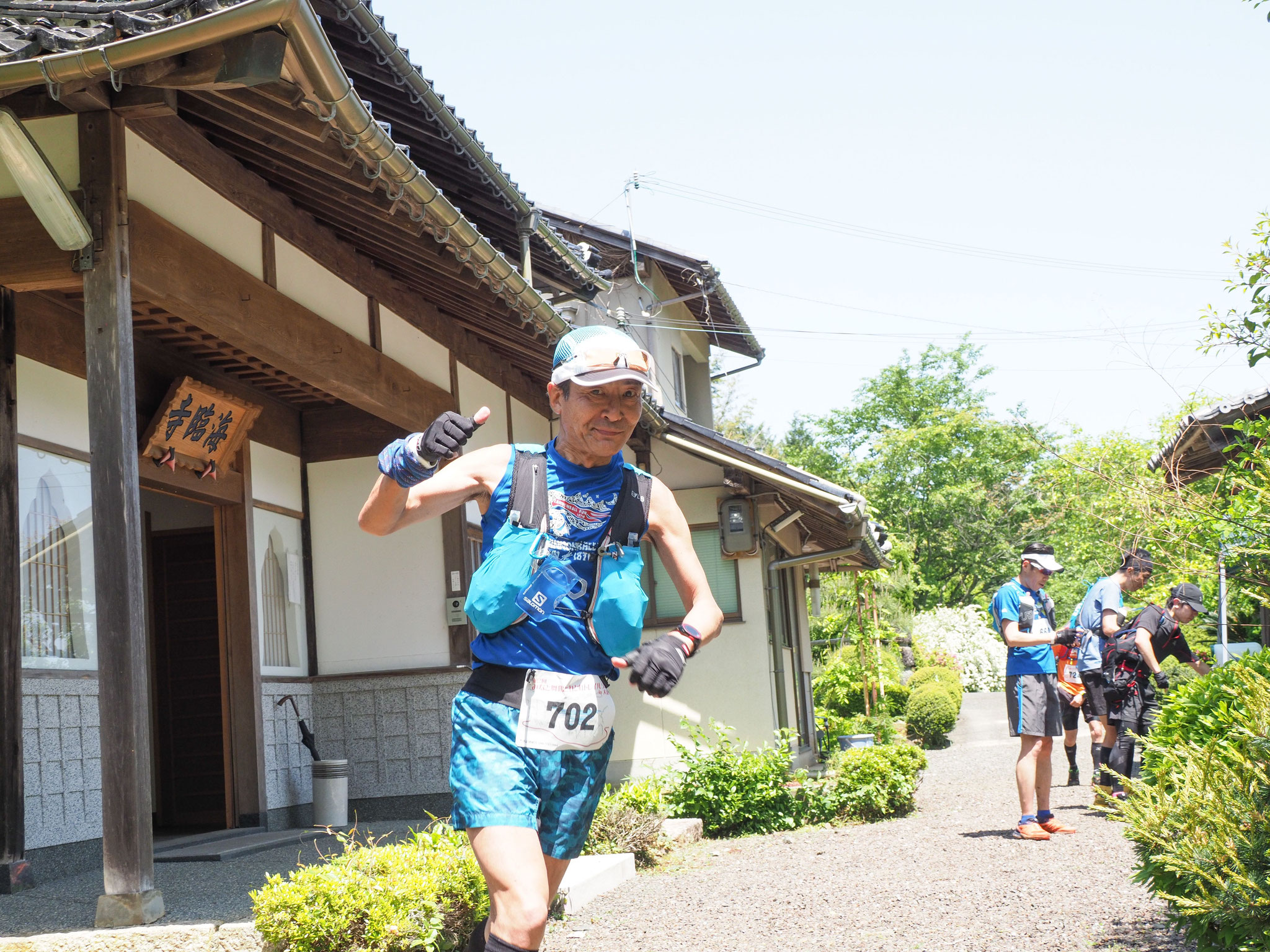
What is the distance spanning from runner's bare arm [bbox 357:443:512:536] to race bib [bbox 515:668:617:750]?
0.52m

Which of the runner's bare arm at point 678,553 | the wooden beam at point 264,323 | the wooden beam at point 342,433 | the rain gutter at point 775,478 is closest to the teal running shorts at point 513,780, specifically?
the runner's bare arm at point 678,553

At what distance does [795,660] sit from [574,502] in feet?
44.2

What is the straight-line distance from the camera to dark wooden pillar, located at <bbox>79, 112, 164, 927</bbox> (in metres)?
4.70

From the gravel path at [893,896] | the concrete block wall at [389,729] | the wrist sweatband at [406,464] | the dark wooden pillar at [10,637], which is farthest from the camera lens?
the concrete block wall at [389,729]

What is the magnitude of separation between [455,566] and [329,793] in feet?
6.43

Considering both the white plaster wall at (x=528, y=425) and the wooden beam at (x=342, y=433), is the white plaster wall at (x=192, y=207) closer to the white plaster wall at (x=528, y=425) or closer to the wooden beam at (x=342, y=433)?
the wooden beam at (x=342, y=433)

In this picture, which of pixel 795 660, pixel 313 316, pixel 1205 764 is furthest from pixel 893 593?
pixel 1205 764

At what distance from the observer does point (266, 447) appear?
9500 millimetres

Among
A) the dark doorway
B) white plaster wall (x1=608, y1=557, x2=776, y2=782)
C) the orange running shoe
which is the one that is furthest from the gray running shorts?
the dark doorway

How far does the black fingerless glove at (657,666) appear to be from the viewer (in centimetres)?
290

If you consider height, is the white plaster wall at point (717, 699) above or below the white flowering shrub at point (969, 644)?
above

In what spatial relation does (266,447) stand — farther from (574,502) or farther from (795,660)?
(795,660)

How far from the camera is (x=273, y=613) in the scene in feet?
31.1

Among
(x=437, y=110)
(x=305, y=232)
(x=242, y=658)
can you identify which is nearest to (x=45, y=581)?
(x=242, y=658)
